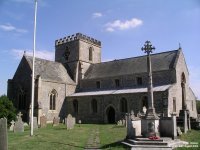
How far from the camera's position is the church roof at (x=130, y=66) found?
109 feet

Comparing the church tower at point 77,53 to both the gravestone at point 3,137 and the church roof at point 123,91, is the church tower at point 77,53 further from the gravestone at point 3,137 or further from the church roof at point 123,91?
the gravestone at point 3,137

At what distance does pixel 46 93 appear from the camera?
34.8 meters

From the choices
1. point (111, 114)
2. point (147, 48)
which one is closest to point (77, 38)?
point (111, 114)

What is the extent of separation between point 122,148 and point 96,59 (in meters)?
32.8

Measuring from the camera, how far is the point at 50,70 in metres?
38.0

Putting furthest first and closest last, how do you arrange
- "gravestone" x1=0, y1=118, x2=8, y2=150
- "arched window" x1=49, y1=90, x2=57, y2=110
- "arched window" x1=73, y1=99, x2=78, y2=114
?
"arched window" x1=73, y1=99, x2=78, y2=114 → "arched window" x1=49, y1=90, x2=57, y2=110 → "gravestone" x1=0, y1=118, x2=8, y2=150

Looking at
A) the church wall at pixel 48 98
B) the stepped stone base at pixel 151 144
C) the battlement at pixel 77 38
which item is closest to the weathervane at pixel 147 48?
the stepped stone base at pixel 151 144

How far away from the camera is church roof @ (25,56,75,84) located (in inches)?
1403

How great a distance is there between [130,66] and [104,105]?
6787 millimetres

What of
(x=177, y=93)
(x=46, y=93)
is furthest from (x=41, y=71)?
(x=177, y=93)

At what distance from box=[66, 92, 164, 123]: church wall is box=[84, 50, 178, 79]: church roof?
166 inches

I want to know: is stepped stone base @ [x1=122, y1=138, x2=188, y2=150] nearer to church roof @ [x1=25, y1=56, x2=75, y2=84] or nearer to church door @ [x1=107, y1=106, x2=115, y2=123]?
church door @ [x1=107, y1=106, x2=115, y2=123]

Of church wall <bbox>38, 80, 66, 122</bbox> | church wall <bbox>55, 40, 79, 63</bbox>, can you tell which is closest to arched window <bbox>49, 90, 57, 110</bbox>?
church wall <bbox>38, 80, 66, 122</bbox>

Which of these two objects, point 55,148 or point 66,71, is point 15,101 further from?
point 55,148
